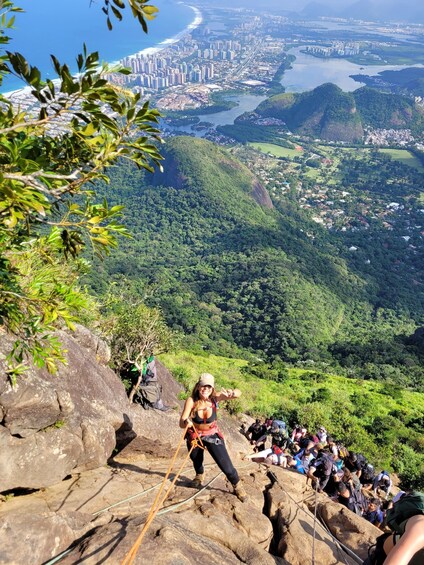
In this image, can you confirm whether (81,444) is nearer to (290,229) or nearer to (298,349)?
(298,349)

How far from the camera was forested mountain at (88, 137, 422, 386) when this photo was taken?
39.9 metres

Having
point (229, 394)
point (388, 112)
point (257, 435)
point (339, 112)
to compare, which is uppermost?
point (388, 112)

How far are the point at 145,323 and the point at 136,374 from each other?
2.29 m

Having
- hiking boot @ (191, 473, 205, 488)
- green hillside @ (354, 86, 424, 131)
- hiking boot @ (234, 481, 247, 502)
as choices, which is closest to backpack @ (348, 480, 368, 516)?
hiking boot @ (234, 481, 247, 502)

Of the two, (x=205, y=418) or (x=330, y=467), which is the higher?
(x=205, y=418)

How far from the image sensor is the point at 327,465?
767 cm

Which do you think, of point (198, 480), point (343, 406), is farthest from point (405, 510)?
point (343, 406)

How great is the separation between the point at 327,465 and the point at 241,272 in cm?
5006

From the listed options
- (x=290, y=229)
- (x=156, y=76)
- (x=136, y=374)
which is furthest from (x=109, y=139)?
(x=156, y=76)

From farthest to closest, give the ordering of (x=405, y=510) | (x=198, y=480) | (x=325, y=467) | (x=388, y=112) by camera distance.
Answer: (x=388, y=112)
(x=325, y=467)
(x=198, y=480)
(x=405, y=510)

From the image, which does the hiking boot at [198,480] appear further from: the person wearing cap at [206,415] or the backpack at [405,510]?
the backpack at [405,510]

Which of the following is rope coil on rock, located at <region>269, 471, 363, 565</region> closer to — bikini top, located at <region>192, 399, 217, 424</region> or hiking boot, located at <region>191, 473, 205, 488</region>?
hiking boot, located at <region>191, 473, 205, 488</region>

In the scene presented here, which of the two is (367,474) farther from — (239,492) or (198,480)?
(198,480)

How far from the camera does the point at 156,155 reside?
8.66 feet
